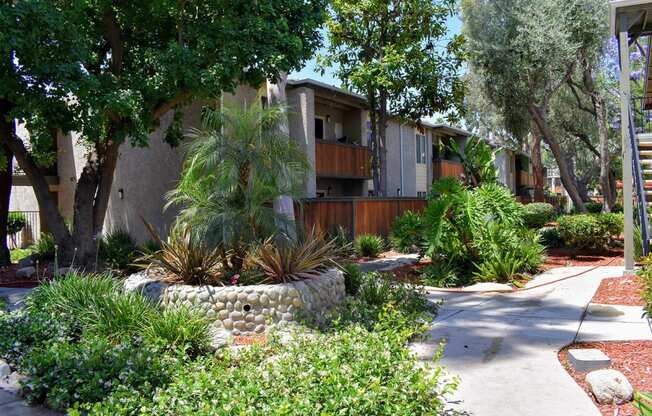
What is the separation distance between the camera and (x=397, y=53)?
17.3 meters

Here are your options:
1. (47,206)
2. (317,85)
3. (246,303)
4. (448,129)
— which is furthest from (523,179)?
(246,303)

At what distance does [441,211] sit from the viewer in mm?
10711

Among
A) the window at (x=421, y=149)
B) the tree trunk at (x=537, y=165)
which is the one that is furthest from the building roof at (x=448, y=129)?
the tree trunk at (x=537, y=165)

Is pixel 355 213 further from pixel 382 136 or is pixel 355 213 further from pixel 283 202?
pixel 283 202

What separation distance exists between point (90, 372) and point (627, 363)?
4.98m

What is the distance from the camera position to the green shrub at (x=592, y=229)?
13.9 meters

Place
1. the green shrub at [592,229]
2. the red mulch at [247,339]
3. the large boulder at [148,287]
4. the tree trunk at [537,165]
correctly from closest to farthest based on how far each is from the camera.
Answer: the red mulch at [247,339], the large boulder at [148,287], the green shrub at [592,229], the tree trunk at [537,165]

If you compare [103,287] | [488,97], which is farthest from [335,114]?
[103,287]

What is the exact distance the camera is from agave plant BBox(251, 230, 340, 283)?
24.5ft

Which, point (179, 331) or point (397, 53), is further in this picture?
point (397, 53)

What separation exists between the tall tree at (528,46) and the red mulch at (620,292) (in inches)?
351

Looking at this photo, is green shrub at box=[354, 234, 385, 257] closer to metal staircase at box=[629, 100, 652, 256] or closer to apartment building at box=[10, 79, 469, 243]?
apartment building at box=[10, 79, 469, 243]

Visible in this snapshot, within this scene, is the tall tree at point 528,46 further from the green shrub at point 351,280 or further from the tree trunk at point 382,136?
the green shrub at point 351,280

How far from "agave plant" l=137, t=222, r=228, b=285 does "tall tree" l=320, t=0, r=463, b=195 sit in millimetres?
10600
